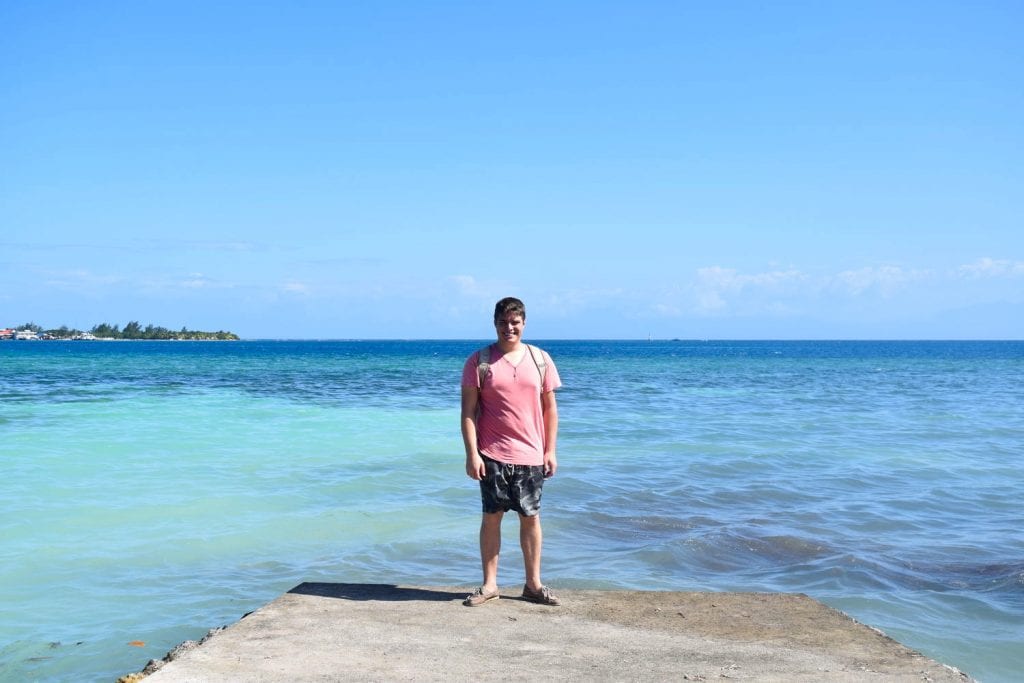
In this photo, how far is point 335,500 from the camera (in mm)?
10148

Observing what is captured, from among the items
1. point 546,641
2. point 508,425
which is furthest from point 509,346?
point 546,641

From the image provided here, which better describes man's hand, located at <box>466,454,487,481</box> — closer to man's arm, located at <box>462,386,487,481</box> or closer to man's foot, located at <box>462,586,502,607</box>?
man's arm, located at <box>462,386,487,481</box>

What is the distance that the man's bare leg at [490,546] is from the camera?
5.34m

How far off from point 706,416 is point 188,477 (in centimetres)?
1211

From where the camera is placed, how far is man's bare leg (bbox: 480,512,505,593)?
5343mm

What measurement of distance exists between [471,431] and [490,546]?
0.73 m

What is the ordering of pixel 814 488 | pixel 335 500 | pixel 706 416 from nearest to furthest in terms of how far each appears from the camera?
pixel 335 500 → pixel 814 488 → pixel 706 416

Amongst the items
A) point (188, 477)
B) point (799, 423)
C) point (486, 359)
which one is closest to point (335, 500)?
point (188, 477)

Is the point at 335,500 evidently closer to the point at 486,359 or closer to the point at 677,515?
the point at 677,515

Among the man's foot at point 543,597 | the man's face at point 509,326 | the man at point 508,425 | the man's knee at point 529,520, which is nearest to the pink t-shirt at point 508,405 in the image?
the man at point 508,425

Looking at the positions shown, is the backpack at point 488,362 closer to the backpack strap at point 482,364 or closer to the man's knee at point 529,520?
the backpack strap at point 482,364

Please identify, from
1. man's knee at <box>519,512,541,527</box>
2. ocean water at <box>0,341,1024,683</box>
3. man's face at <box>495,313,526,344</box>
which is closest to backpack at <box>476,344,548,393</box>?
man's face at <box>495,313,526,344</box>

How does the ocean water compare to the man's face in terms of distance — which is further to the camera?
the ocean water

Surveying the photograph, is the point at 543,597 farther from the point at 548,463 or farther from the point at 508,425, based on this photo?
the point at 508,425
